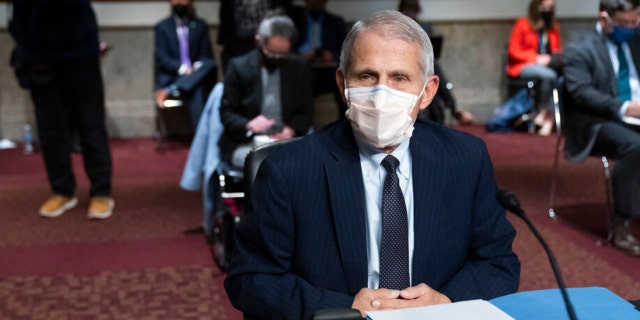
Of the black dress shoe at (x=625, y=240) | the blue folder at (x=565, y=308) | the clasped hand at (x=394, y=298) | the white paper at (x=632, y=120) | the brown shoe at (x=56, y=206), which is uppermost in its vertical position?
the blue folder at (x=565, y=308)

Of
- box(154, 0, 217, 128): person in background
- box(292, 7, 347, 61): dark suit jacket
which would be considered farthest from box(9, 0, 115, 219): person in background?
box(292, 7, 347, 61): dark suit jacket

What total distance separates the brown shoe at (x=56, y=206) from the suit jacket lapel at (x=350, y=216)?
376 cm

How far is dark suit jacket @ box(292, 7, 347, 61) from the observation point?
748 cm

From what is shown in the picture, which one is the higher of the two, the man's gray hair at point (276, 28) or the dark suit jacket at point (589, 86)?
the man's gray hair at point (276, 28)

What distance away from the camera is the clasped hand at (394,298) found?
1.60 meters

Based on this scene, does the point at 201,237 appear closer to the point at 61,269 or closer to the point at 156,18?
the point at 61,269

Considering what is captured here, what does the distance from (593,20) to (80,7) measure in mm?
5966

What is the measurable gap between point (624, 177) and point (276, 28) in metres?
Answer: 2.02

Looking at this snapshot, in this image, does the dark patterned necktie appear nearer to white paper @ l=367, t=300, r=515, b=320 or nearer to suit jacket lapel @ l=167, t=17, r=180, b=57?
white paper @ l=367, t=300, r=515, b=320

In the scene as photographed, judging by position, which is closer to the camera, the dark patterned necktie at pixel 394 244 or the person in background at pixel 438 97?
the dark patterned necktie at pixel 394 244

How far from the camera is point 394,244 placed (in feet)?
→ 5.66

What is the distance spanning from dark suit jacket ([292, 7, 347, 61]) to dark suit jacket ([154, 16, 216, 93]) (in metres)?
0.85

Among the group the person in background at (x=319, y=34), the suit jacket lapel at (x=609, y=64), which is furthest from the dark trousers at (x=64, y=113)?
the suit jacket lapel at (x=609, y=64)

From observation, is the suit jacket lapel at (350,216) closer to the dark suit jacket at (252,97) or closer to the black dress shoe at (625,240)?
the dark suit jacket at (252,97)
